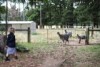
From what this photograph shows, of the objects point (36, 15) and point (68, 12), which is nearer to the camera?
point (68, 12)

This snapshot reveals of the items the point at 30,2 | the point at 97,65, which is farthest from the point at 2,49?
the point at 97,65

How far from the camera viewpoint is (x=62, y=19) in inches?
2660

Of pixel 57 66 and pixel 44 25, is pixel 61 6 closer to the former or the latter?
pixel 44 25

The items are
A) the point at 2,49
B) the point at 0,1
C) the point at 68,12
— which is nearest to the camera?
the point at 2,49

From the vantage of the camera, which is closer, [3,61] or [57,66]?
[57,66]

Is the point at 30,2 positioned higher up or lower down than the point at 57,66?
higher up

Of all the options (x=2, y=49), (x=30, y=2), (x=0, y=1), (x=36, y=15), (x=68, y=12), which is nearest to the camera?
(x=2, y=49)

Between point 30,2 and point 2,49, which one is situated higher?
point 30,2

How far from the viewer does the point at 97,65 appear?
34.1 ft

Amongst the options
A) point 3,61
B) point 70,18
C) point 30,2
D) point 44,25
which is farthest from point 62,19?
point 3,61

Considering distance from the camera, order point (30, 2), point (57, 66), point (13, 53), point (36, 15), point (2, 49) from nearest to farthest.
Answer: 1. point (57, 66)
2. point (13, 53)
3. point (2, 49)
4. point (30, 2)
5. point (36, 15)

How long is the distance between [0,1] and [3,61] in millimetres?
3847

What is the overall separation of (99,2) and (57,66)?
17.0ft

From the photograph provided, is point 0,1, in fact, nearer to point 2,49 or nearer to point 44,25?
point 2,49
